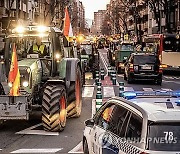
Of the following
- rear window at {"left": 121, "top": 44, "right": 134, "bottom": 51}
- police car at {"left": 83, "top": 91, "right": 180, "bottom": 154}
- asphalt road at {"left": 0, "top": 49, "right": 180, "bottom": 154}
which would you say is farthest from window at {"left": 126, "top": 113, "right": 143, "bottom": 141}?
rear window at {"left": 121, "top": 44, "right": 134, "bottom": 51}

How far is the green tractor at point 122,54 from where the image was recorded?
1432 inches

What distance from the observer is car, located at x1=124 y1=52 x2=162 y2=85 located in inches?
1081

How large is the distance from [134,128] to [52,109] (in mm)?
6349

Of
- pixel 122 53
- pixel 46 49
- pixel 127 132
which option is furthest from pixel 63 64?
pixel 122 53

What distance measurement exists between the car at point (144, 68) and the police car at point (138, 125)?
19717mm

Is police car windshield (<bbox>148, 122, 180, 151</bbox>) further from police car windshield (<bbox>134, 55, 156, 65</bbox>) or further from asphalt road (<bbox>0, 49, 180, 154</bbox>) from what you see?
police car windshield (<bbox>134, 55, 156, 65</bbox>)

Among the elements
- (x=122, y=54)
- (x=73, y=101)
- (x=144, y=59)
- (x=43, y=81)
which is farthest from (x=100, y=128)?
(x=122, y=54)

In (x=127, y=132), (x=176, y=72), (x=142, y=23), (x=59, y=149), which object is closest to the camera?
(x=127, y=132)

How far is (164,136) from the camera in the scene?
5.70 m

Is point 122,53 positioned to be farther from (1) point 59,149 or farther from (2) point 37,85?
(1) point 59,149

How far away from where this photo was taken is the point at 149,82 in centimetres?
2864

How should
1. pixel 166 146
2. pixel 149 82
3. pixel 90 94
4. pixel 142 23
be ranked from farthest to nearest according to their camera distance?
pixel 142 23 → pixel 149 82 → pixel 90 94 → pixel 166 146

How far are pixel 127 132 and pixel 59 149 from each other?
4.70 metres

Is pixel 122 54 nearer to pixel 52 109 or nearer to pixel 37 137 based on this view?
pixel 52 109
